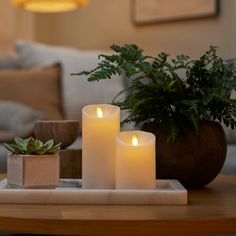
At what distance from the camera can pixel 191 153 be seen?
49.8 inches

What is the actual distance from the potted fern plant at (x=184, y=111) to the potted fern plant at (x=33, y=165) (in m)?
0.23

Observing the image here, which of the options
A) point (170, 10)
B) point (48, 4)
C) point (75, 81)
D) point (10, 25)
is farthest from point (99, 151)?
point (10, 25)

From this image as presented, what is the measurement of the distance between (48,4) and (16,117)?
3.56 ft

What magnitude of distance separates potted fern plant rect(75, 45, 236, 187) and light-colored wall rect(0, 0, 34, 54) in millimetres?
2677

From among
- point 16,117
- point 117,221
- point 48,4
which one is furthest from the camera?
point 48,4

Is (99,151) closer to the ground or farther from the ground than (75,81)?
closer to the ground

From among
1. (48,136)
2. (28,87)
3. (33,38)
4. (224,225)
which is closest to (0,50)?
(33,38)

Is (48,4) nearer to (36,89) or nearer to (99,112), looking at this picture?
(36,89)

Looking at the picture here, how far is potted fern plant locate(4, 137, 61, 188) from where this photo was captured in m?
1.10

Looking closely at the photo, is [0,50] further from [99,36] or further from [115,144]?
[115,144]

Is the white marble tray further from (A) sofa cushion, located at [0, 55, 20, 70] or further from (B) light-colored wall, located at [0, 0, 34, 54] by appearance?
(B) light-colored wall, located at [0, 0, 34, 54]

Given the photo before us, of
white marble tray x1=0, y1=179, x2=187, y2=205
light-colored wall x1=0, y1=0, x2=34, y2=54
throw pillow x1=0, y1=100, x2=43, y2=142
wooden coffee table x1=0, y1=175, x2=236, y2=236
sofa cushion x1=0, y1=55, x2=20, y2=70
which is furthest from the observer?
light-colored wall x1=0, y1=0, x2=34, y2=54

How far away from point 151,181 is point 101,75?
0.24 metres

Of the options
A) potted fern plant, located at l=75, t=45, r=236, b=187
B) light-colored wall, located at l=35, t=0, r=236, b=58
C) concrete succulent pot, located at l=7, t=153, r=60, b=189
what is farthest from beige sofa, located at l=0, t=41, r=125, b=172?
concrete succulent pot, located at l=7, t=153, r=60, b=189
